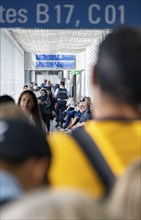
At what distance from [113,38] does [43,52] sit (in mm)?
Result: 29244

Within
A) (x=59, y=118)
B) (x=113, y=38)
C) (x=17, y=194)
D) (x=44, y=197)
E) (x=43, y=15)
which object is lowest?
(x=59, y=118)

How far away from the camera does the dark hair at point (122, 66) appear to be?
1.76m

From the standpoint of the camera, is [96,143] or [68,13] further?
[68,13]

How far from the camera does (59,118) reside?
22.8 metres

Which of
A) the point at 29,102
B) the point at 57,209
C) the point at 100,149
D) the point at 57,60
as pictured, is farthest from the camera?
the point at 57,60

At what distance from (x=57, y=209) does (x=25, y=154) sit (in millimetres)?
694

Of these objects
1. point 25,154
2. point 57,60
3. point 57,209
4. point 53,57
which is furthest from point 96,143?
point 57,60

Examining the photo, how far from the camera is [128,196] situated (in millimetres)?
1134

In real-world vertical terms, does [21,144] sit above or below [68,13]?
below

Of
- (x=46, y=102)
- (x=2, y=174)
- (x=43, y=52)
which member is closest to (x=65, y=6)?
(x=2, y=174)

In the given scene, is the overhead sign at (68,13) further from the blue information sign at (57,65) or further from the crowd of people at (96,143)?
the blue information sign at (57,65)

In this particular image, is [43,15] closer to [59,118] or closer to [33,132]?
[33,132]

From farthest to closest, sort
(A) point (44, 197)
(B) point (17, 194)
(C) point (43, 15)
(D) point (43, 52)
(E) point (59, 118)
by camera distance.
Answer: (D) point (43, 52), (E) point (59, 118), (C) point (43, 15), (B) point (17, 194), (A) point (44, 197)

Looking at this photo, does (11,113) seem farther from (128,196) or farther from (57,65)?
(57,65)
